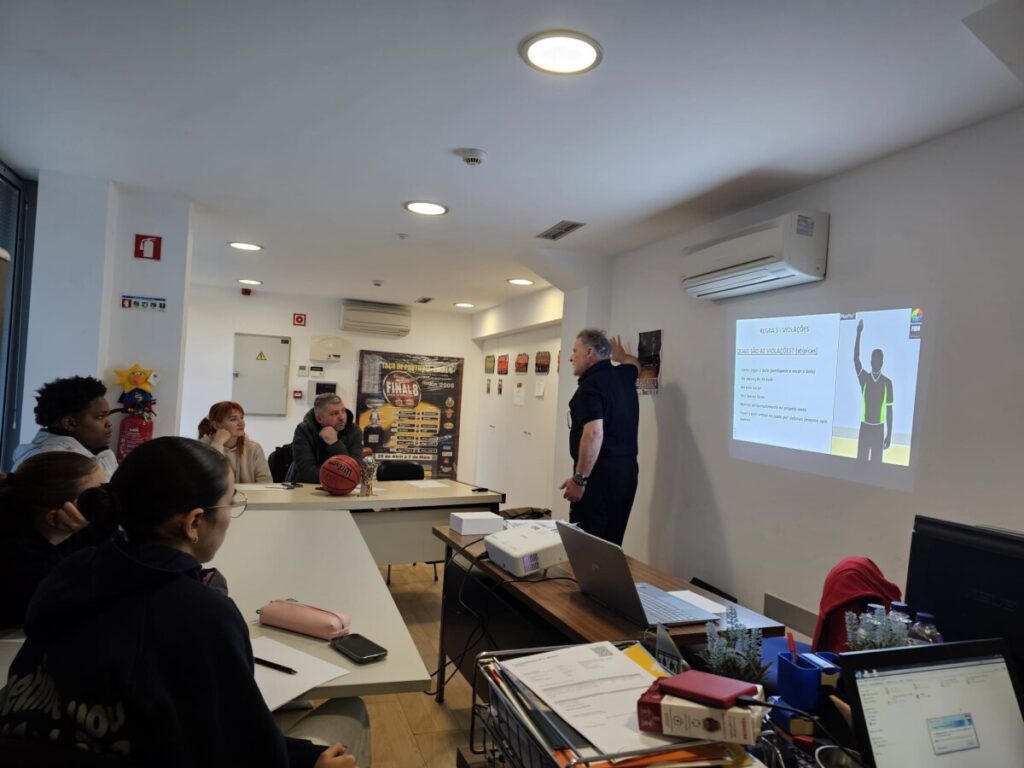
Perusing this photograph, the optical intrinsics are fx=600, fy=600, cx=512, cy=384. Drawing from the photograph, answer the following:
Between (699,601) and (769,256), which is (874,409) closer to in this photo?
(769,256)

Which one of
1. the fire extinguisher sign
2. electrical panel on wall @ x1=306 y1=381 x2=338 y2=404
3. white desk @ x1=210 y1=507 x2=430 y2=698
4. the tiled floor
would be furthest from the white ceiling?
electrical panel on wall @ x1=306 y1=381 x2=338 y2=404

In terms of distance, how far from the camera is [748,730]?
804mm

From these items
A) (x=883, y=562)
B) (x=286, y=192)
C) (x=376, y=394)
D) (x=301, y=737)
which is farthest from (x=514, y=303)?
(x=301, y=737)

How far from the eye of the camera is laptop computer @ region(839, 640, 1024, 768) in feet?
2.86

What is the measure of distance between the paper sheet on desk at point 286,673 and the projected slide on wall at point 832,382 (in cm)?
220

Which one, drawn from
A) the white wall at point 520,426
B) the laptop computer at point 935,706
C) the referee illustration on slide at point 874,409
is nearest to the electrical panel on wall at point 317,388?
the white wall at point 520,426

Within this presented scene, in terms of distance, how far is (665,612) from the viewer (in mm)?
1646

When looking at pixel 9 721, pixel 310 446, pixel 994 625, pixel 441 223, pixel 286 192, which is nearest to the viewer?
pixel 9 721

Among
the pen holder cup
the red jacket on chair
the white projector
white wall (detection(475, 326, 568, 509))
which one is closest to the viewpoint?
the pen holder cup

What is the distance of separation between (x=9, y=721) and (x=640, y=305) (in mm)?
3744

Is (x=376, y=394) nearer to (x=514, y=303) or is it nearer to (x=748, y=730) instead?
(x=514, y=303)

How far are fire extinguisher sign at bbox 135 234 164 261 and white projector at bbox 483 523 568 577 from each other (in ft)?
8.88

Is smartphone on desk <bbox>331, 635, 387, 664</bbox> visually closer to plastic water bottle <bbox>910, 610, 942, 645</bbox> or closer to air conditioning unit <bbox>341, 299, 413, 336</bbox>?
plastic water bottle <bbox>910, 610, 942, 645</bbox>

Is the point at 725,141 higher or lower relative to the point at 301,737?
higher
